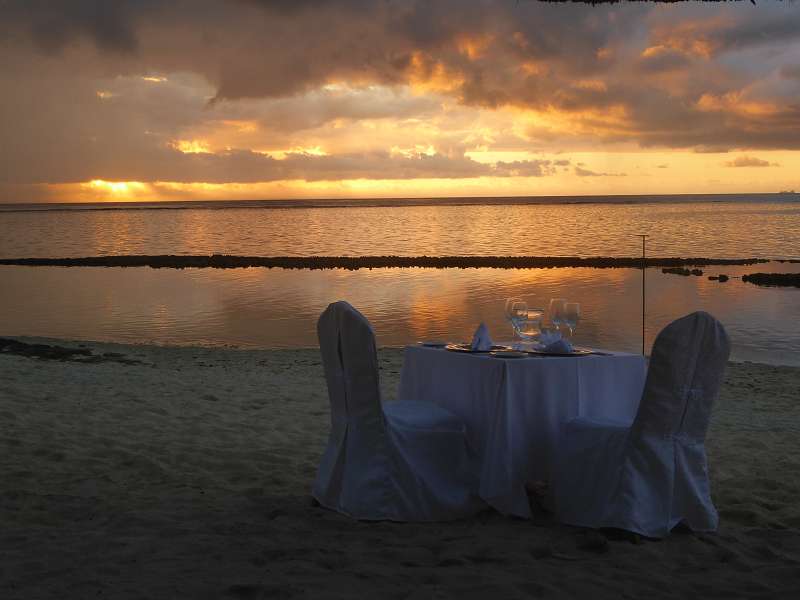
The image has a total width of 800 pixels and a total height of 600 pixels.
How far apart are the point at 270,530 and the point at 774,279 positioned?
20800 mm

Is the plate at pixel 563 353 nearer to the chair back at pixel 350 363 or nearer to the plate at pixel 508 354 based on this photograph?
the plate at pixel 508 354

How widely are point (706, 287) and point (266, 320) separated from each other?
36.5 ft

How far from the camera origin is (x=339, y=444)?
169 inches

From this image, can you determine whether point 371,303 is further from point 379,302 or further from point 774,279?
point 774,279

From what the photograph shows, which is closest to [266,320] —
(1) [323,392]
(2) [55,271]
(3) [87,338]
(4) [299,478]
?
(3) [87,338]

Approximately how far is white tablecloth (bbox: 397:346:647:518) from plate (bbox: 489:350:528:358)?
75mm

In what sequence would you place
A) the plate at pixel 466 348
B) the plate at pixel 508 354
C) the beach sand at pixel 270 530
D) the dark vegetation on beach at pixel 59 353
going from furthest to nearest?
the dark vegetation on beach at pixel 59 353 → the plate at pixel 466 348 → the plate at pixel 508 354 → the beach sand at pixel 270 530

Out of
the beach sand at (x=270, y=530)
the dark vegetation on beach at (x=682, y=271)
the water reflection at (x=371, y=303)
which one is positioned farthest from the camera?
the dark vegetation on beach at (x=682, y=271)

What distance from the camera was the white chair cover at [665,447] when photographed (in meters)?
3.74

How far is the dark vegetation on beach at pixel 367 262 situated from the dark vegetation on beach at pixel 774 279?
4.42 m

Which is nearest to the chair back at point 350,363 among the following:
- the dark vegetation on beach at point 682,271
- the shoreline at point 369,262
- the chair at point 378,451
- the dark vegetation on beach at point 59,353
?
the chair at point 378,451

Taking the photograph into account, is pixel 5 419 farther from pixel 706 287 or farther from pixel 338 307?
pixel 706 287

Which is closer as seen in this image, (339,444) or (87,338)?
(339,444)

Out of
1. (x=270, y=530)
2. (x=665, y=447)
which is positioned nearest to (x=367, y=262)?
(x=270, y=530)
